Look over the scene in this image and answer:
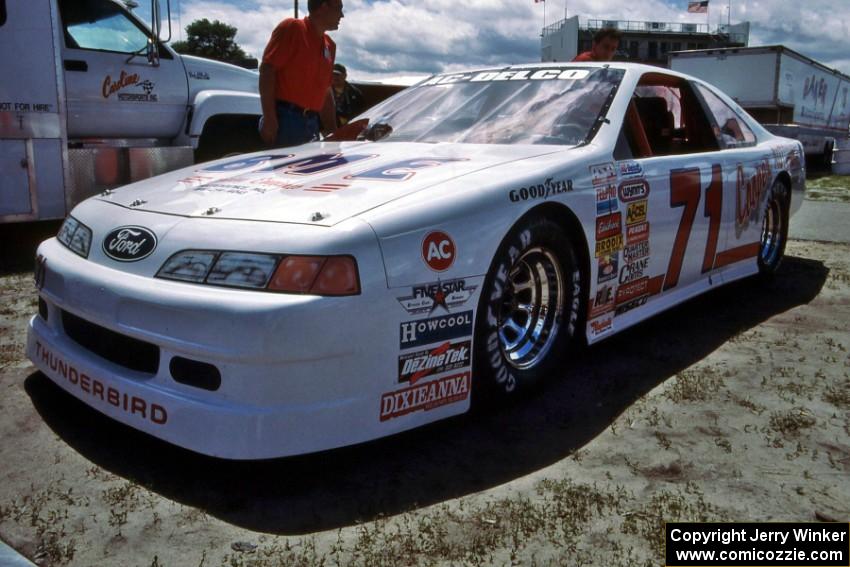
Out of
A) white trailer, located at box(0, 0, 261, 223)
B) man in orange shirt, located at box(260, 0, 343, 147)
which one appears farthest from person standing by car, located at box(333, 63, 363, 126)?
man in orange shirt, located at box(260, 0, 343, 147)

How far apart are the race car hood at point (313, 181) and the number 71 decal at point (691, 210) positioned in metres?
0.77

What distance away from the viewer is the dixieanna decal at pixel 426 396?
7.50 feet

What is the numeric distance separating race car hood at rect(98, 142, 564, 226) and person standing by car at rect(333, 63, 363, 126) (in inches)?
189

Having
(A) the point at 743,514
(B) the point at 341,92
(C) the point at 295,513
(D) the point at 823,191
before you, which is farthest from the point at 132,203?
(D) the point at 823,191

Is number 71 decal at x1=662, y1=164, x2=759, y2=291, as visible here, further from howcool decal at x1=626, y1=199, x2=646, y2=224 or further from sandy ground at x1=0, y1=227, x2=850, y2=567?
sandy ground at x1=0, y1=227, x2=850, y2=567

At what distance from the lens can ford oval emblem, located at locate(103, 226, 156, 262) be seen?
7.77ft

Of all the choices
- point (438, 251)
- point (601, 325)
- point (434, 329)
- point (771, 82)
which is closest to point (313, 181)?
point (438, 251)

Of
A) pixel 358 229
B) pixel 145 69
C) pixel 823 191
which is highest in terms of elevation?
pixel 145 69

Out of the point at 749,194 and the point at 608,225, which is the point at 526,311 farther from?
the point at 749,194

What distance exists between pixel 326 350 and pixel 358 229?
0.35 metres

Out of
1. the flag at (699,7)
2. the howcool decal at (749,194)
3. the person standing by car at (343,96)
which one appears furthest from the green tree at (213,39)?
the howcool decal at (749,194)

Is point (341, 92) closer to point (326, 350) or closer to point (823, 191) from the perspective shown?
point (326, 350)

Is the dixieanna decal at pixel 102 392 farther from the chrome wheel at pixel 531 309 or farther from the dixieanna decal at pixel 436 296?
the chrome wheel at pixel 531 309

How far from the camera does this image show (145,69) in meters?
6.63
